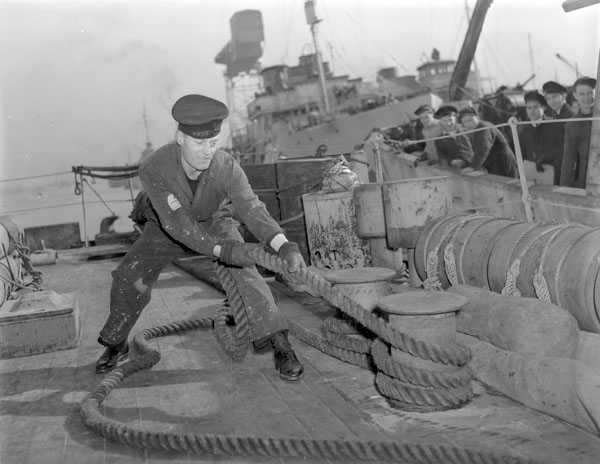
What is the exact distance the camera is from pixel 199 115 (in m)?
3.73

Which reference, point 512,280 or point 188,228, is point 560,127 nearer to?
point 512,280

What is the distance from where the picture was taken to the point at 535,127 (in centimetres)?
844

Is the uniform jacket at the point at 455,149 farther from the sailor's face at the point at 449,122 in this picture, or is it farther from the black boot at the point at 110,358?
the black boot at the point at 110,358

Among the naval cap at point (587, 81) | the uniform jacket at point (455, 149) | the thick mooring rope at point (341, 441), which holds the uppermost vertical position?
the naval cap at point (587, 81)

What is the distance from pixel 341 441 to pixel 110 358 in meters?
2.10

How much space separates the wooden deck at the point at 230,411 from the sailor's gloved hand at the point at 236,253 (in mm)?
682

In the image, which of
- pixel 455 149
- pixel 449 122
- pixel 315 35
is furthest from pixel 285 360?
pixel 315 35

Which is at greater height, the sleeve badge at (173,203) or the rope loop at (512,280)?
the sleeve badge at (173,203)

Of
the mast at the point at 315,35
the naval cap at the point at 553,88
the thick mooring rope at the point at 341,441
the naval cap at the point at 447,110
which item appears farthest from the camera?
the mast at the point at 315,35

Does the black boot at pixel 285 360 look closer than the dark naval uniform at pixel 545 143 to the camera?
Yes

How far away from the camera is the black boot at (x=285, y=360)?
3758 millimetres

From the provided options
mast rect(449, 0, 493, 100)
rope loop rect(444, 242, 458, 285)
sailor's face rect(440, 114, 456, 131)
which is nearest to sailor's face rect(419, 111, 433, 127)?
sailor's face rect(440, 114, 456, 131)

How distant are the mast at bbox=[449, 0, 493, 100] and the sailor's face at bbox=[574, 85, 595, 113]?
7.18 metres

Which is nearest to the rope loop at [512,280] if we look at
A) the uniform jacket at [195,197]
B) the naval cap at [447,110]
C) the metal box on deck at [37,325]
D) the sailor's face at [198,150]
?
the uniform jacket at [195,197]
